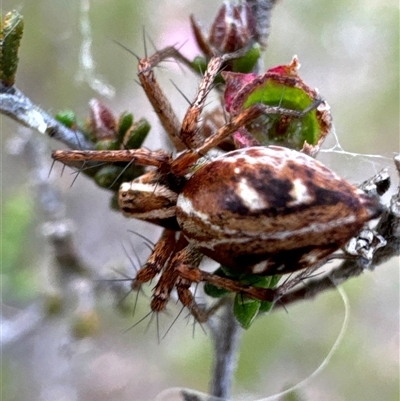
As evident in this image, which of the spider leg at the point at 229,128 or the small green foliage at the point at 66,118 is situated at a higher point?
the small green foliage at the point at 66,118

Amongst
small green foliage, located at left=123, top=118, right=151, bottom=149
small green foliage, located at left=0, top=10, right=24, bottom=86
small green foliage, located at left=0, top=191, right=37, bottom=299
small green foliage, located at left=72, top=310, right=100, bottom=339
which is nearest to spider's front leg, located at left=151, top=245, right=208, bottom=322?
small green foliage, located at left=123, top=118, right=151, bottom=149

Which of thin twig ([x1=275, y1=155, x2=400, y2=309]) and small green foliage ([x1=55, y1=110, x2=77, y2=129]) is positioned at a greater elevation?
small green foliage ([x1=55, y1=110, x2=77, y2=129])

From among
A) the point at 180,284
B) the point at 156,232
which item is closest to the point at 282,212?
the point at 180,284

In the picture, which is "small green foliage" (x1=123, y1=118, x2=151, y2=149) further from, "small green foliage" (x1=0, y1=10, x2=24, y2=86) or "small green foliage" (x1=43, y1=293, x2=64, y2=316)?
"small green foliage" (x1=43, y1=293, x2=64, y2=316)

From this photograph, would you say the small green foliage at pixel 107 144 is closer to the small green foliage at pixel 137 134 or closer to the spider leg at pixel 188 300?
the small green foliage at pixel 137 134

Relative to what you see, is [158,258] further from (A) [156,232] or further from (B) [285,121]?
(A) [156,232]

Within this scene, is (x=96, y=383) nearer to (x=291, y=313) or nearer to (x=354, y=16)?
(x=291, y=313)

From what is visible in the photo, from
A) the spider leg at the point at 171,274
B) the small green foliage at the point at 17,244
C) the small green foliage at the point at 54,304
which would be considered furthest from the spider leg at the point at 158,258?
the small green foliage at the point at 17,244

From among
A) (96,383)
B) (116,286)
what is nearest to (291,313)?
(116,286)
